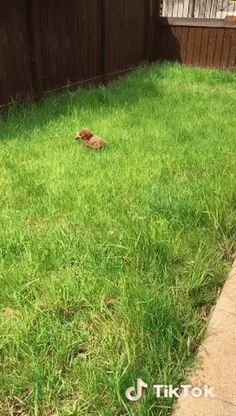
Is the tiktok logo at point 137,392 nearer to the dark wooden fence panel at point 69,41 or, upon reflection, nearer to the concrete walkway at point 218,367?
the concrete walkway at point 218,367

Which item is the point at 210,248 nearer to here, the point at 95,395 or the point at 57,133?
the point at 95,395

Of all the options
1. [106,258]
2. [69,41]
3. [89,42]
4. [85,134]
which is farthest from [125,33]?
[106,258]

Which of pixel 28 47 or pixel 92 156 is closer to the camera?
pixel 92 156

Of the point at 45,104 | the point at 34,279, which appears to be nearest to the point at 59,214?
the point at 34,279

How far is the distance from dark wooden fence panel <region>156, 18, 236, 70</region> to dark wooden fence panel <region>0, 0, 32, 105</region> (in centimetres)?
516

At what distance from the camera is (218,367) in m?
1.75

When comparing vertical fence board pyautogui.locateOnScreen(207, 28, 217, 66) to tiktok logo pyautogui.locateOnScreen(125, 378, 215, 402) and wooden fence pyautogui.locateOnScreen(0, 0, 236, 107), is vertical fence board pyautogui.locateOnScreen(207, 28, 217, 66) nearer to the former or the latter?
wooden fence pyautogui.locateOnScreen(0, 0, 236, 107)

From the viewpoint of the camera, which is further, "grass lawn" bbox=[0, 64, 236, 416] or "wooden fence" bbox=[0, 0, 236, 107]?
"wooden fence" bbox=[0, 0, 236, 107]

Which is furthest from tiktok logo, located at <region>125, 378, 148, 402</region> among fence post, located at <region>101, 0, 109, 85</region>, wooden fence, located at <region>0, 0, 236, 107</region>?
fence post, located at <region>101, 0, 109, 85</region>

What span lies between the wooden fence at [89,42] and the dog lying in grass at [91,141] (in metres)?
1.71

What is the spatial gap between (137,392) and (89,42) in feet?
22.9

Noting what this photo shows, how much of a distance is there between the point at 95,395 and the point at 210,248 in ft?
A: 4.33

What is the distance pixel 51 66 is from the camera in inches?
257

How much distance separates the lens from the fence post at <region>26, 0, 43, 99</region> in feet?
19.3
